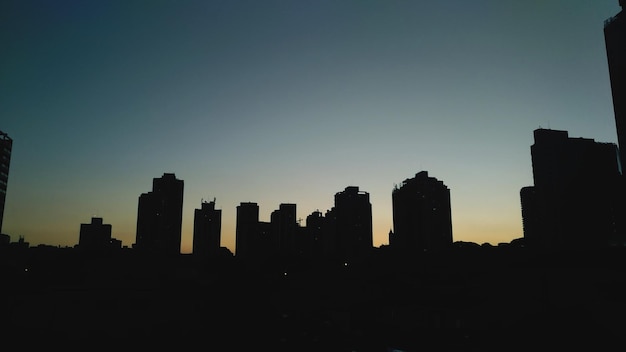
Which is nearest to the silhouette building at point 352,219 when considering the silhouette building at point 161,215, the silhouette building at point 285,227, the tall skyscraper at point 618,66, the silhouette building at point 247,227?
the silhouette building at point 285,227

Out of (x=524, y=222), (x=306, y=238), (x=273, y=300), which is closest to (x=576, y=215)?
(x=524, y=222)

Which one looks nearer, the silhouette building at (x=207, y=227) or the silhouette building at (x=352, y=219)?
the silhouette building at (x=352, y=219)

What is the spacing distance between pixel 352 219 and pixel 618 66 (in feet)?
311

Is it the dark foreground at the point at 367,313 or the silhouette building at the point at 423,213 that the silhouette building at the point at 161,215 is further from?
the dark foreground at the point at 367,313

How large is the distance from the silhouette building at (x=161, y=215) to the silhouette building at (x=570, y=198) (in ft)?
409

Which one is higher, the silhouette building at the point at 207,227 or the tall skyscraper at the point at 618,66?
the tall skyscraper at the point at 618,66

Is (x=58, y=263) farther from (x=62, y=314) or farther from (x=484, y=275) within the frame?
(x=484, y=275)

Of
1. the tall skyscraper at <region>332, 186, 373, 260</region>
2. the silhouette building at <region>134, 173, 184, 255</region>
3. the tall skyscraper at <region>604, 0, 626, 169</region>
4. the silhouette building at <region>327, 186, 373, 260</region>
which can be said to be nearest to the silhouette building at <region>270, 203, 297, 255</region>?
the silhouette building at <region>327, 186, 373, 260</region>

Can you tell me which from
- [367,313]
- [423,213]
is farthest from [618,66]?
[423,213]

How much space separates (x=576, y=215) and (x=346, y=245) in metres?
76.5

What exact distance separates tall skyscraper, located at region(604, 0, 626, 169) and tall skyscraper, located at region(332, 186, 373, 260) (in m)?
87.5

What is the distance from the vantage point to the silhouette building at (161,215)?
508 ft

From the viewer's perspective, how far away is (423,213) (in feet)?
520

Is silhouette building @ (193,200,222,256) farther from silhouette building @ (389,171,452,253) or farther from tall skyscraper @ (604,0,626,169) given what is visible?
tall skyscraper @ (604,0,626,169)
